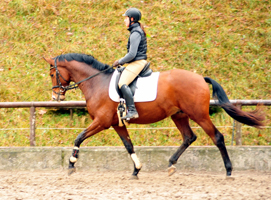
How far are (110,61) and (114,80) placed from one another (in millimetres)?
4535

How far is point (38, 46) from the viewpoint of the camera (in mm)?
11133

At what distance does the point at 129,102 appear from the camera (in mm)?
5676

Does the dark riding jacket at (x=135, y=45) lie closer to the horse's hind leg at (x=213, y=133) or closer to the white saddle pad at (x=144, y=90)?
the white saddle pad at (x=144, y=90)

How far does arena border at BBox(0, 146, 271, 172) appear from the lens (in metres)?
6.65

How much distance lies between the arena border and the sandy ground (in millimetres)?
183

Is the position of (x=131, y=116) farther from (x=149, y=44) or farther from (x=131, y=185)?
(x=149, y=44)

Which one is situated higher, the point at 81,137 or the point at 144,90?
the point at 144,90

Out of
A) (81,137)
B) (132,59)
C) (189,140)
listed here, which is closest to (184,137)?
(189,140)

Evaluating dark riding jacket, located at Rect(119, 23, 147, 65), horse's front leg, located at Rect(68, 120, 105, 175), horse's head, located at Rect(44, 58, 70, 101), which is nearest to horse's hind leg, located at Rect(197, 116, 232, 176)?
dark riding jacket, located at Rect(119, 23, 147, 65)

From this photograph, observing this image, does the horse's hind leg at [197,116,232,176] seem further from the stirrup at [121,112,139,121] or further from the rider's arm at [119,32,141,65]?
the rider's arm at [119,32,141,65]

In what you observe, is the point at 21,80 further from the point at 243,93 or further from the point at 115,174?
the point at 243,93

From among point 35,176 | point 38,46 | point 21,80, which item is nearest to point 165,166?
point 35,176

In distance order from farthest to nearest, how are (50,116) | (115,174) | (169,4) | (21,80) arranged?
(169,4) → (21,80) → (50,116) → (115,174)

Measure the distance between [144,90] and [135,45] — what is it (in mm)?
802
